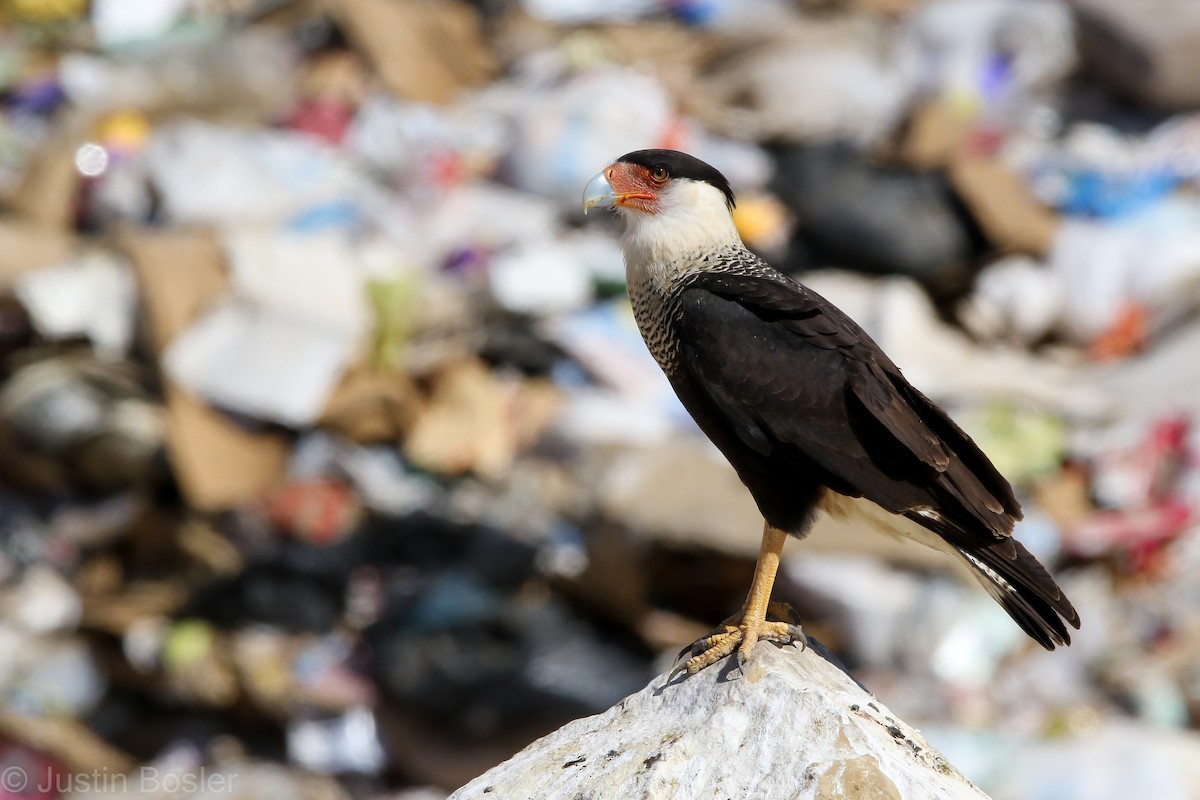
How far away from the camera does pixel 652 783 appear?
2277mm

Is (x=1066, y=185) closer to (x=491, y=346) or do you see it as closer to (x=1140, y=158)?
(x=1140, y=158)

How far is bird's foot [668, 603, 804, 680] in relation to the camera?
2.55 m

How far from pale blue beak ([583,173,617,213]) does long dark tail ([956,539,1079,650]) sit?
2.97ft

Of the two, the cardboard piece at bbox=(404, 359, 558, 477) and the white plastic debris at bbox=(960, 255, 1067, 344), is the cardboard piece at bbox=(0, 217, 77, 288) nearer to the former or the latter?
the cardboard piece at bbox=(404, 359, 558, 477)

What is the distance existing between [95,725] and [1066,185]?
4.13 m

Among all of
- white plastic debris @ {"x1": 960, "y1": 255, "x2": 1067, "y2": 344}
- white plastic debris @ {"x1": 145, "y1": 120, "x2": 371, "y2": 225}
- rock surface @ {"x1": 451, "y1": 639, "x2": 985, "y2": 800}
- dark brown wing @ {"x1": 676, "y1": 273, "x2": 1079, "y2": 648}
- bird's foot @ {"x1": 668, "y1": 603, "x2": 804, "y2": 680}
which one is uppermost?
white plastic debris @ {"x1": 960, "y1": 255, "x2": 1067, "y2": 344}

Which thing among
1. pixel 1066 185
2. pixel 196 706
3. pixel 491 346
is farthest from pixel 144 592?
pixel 1066 185

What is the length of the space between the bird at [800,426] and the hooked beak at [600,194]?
0.13 feet

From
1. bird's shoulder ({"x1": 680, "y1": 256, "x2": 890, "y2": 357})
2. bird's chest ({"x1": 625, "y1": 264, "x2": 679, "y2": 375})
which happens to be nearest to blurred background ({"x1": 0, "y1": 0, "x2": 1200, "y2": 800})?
bird's chest ({"x1": 625, "y1": 264, "x2": 679, "y2": 375})

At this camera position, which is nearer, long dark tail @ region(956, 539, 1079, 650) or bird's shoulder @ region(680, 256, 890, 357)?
long dark tail @ region(956, 539, 1079, 650)

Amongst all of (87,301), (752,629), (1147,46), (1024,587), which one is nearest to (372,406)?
(87,301)

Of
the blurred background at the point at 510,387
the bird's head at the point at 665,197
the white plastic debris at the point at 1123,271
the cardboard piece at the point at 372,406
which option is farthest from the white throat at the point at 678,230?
the white plastic debris at the point at 1123,271

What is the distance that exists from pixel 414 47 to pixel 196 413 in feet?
8.18

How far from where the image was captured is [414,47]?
6.94m
